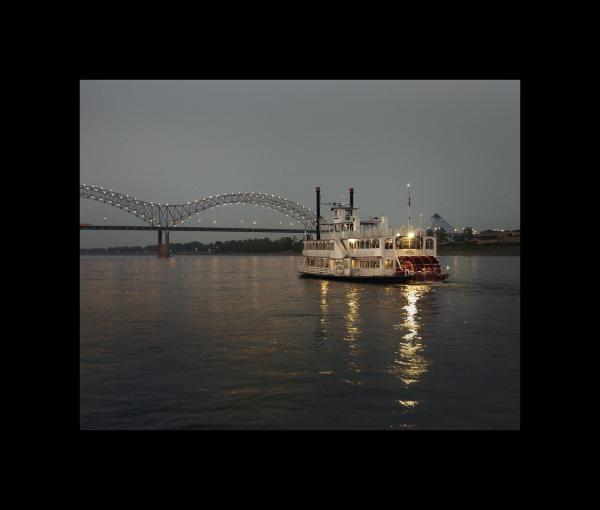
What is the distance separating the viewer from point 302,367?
2047 centimetres

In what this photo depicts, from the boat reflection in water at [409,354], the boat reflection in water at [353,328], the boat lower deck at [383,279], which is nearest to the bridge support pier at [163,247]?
the boat lower deck at [383,279]

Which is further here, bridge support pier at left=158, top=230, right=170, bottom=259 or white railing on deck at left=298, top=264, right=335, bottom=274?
bridge support pier at left=158, top=230, right=170, bottom=259

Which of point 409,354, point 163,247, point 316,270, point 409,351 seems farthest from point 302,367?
point 163,247

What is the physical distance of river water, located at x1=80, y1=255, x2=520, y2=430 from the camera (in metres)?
14.3

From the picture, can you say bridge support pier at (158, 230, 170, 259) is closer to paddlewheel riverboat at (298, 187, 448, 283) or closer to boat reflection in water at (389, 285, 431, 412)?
paddlewheel riverboat at (298, 187, 448, 283)

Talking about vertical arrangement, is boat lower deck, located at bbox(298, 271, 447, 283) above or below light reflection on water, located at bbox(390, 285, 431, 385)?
above

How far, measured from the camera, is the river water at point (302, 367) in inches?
565

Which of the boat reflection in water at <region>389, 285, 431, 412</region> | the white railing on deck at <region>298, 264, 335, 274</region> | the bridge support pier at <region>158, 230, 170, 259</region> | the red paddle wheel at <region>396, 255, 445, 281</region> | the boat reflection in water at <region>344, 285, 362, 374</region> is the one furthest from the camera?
the bridge support pier at <region>158, 230, 170, 259</region>

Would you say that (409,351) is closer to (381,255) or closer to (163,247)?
(381,255)

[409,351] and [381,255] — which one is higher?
[381,255]

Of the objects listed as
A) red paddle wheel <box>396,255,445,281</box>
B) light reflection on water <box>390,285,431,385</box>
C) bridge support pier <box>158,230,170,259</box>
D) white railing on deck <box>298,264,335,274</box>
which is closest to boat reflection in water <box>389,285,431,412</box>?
light reflection on water <box>390,285,431,385</box>

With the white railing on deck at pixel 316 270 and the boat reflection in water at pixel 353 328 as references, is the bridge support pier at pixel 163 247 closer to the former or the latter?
the white railing on deck at pixel 316 270
